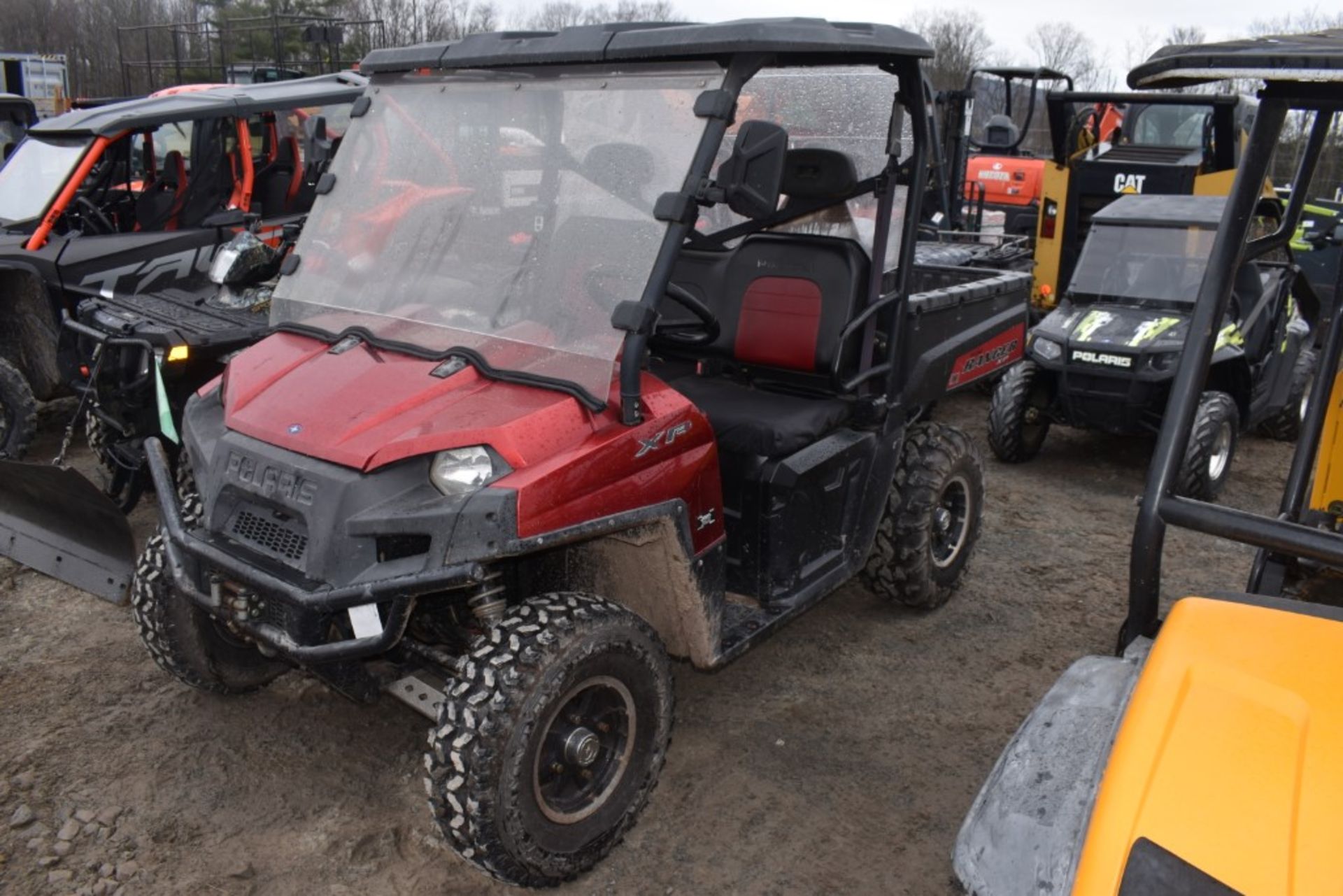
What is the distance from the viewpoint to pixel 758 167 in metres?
2.78

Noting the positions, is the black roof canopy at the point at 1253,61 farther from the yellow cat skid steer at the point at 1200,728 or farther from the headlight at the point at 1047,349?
the headlight at the point at 1047,349

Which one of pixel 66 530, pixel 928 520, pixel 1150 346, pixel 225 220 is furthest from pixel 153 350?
pixel 1150 346

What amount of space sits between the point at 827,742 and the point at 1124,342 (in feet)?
11.7

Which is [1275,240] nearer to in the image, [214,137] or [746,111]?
[746,111]

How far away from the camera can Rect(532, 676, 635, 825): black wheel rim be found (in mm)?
2787

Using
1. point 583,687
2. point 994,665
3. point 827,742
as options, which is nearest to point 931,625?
point 994,665

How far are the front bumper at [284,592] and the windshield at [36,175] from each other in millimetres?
4302

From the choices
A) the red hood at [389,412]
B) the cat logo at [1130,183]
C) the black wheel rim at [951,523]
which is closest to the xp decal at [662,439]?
the red hood at [389,412]

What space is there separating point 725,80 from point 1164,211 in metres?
4.74

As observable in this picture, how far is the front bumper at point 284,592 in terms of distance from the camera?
2.54 m

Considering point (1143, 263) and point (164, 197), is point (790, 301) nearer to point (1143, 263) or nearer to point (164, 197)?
point (1143, 263)

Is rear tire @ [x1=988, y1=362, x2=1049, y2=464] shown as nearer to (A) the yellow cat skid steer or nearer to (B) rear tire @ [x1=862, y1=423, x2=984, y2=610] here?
(B) rear tire @ [x1=862, y1=423, x2=984, y2=610]

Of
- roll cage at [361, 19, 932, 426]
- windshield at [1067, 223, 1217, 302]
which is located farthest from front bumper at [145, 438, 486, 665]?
windshield at [1067, 223, 1217, 302]

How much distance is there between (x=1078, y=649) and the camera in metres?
4.30
